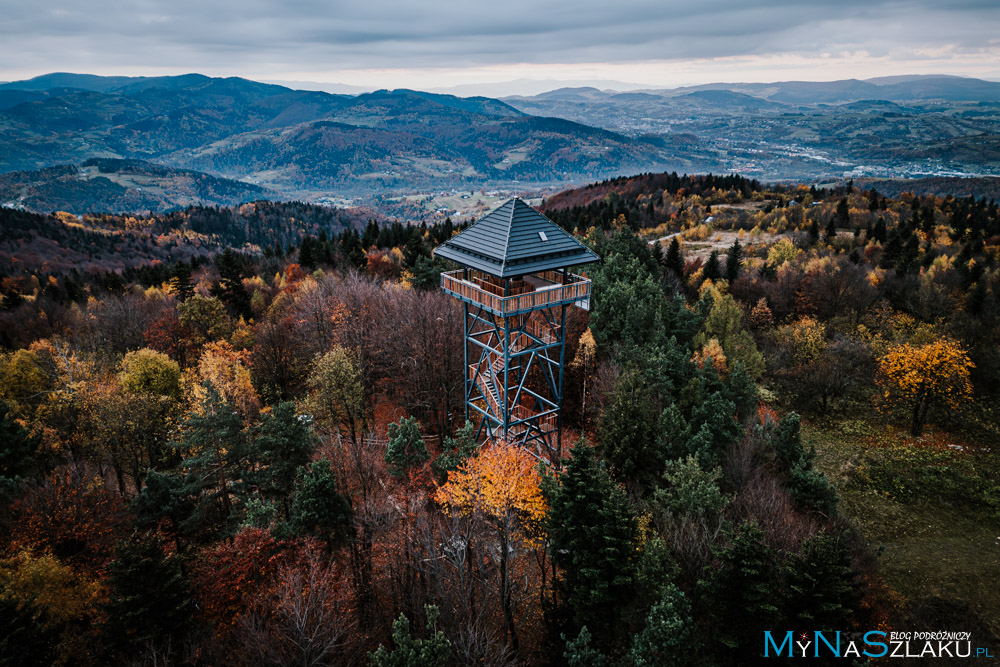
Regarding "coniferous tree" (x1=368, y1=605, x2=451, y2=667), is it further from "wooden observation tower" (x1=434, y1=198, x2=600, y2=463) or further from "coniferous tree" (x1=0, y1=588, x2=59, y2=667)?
"wooden observation tower" (x1=434, y1=198, x2=600, y2=463)

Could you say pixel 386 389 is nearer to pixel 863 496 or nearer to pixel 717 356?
pixel 717 356

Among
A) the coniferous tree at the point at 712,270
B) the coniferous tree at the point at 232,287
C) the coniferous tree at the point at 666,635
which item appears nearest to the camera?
the coniferous tree at the point at 666,635

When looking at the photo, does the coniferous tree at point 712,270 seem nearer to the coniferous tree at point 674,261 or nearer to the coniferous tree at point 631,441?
the coniferous tree at point 674,261

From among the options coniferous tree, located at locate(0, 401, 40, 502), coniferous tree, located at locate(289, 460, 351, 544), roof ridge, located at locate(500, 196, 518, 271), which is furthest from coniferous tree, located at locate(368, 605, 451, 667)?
coniferous tree, located at locate(0, 401, 40, 502)

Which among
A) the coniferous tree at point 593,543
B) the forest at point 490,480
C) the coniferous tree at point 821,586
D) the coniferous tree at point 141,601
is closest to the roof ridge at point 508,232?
the forest at point 490,480

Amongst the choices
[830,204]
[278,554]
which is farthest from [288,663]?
[830,204]

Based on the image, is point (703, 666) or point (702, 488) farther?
point (702, 488)

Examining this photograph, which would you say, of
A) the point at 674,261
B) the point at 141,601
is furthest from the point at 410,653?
the point at 674,261
